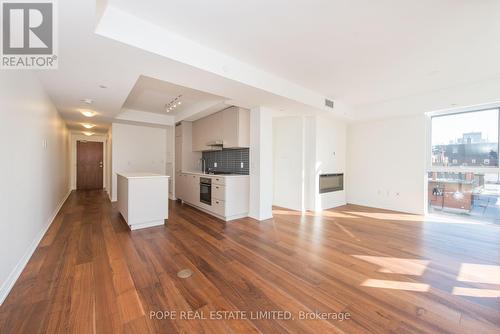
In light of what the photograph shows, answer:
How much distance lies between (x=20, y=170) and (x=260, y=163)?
3294 millimetres

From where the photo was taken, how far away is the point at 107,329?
1.39m

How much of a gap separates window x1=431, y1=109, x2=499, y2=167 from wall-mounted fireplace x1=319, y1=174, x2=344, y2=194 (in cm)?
200

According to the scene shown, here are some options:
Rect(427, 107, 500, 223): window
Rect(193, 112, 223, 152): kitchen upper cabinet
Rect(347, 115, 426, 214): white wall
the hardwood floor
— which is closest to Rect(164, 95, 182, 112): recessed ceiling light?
Rect(193, 112, 223, 152): kitchen upper cabinet

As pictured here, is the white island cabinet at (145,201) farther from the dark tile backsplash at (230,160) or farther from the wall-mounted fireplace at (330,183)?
the wall-mounted fireplace at (330,183)

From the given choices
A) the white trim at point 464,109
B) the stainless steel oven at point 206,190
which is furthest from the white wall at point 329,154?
the stainless steel oven at point 206,190

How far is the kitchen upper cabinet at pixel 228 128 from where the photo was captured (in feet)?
14.1

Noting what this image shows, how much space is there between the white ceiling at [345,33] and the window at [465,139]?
999 mm

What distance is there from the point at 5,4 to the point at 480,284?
4.74m

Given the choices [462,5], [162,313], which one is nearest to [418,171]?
[462,5]

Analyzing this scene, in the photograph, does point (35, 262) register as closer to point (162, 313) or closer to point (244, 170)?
point (162, 313)

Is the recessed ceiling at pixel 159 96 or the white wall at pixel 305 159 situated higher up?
the recessed ceiling at pixel 159 96

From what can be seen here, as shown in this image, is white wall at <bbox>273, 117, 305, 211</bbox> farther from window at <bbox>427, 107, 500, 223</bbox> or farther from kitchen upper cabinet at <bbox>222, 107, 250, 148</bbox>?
window at <bbox>427, 107, 500, 223</bbox>

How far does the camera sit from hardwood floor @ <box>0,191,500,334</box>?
1.48 m

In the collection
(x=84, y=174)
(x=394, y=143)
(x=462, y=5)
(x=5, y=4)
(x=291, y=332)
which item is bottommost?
(x=291, y=332)
